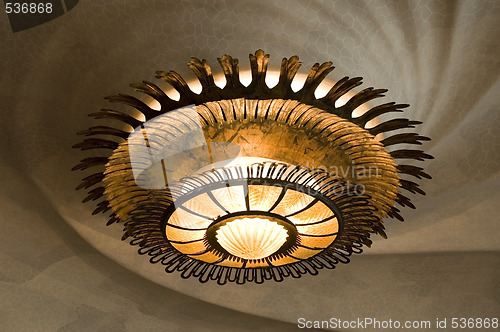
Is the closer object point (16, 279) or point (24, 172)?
point (24, 172)

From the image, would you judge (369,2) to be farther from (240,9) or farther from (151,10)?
(151,10)

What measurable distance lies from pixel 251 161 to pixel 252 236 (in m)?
0.44

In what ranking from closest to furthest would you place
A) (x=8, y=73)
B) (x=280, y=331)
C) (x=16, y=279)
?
1. (x=8, y=73)
2. (x=16, y=279)
3. (x=280, y=331)

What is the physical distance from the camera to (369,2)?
3.46 meters

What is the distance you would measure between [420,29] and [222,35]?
4.03 feet

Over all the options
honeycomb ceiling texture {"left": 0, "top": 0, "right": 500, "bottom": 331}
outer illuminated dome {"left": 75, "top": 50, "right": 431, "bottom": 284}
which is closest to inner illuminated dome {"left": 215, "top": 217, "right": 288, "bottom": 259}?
outer illuminated dome {"left": 75, "top": 50, "right": 431, "bottom": 284}

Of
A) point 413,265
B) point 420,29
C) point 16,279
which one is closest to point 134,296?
point 16,279

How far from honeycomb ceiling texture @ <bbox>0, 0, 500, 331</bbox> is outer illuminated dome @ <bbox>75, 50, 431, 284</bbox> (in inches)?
23.2

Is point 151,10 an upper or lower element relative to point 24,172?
upper

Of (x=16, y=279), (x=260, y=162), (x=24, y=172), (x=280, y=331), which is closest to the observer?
(x=260, y=162)

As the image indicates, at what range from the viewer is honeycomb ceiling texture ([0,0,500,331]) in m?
3.44

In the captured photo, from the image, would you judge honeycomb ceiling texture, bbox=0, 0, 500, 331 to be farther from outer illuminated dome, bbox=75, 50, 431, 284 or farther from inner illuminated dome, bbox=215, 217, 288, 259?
inner illuminated dome, bbox=215, 217, 288, 259

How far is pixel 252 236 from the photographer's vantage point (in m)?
3.22

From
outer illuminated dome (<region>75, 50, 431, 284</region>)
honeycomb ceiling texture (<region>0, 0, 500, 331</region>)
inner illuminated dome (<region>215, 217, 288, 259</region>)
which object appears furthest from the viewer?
honeycomb ceiling texture (<region>0, 0, 500, 331</region>)
